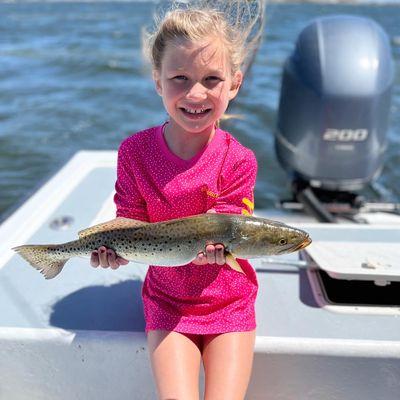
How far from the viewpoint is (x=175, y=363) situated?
1.83 m

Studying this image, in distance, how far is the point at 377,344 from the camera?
1.95 meters

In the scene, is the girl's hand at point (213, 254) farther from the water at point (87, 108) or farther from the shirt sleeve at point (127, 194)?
the water at point (87, 108)

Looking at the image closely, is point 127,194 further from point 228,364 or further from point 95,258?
point 228,364

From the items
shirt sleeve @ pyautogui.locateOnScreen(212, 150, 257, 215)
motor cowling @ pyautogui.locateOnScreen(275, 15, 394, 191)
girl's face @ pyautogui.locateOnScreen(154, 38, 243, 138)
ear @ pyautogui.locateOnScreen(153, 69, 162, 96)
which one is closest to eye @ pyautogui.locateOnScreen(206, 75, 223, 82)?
girl's face @ pyautogui.locateOnScreen(154, 38, 243, 138)

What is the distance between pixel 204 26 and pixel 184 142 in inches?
18.2

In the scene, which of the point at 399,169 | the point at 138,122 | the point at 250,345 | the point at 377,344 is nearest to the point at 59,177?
the point at 250,345

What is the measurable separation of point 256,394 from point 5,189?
16.7 feet

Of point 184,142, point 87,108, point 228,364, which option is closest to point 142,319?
point 228,364

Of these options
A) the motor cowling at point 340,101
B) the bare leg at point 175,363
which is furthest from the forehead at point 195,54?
the motor cowling at point 340,101

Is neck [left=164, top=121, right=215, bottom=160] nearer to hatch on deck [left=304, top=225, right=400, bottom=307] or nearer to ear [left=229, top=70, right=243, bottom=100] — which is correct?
ear [left=229, top=70, right=243, bottom=100]

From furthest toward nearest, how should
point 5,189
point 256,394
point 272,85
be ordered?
point 272,85, point 5,189, point 256,394

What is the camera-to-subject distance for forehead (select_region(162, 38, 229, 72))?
1.82 m

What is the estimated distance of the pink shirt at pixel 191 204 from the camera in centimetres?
197

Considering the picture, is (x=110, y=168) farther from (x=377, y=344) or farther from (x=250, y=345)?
(x=377, y=344)
